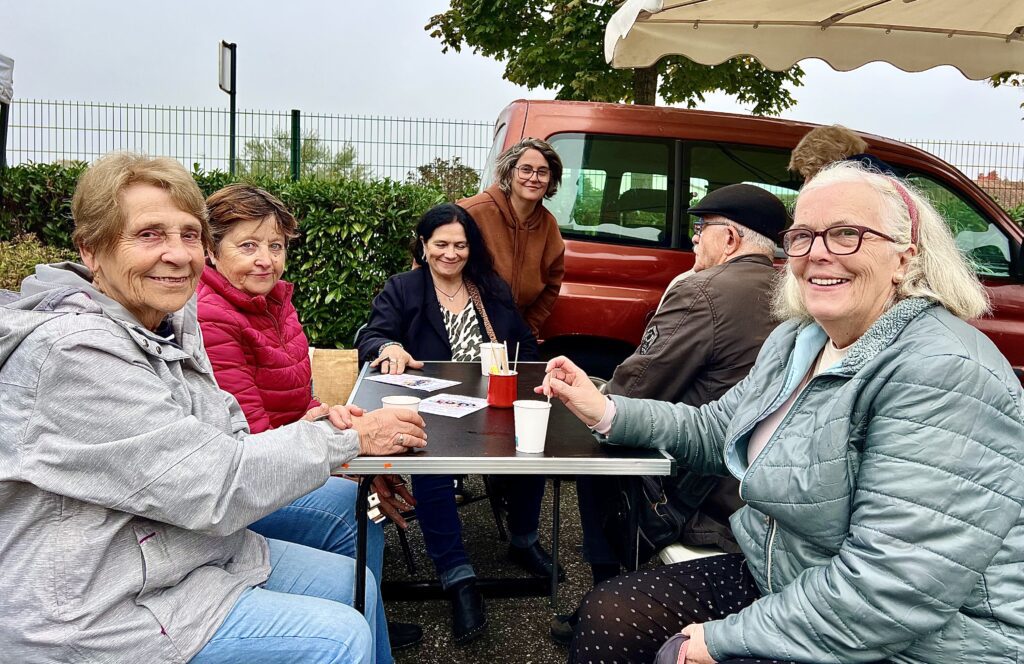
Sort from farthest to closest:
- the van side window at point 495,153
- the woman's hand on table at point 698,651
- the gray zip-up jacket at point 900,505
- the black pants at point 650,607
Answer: the van side window at point 495,153 < the black pants at point 650,607 < the woman's hand on table at point 698,651 < the gray zip-up jacket at point 900,505

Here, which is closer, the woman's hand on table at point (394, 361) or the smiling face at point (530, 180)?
the woman's hand on table at point (394, 361)

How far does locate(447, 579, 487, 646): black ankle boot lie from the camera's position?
120 inches

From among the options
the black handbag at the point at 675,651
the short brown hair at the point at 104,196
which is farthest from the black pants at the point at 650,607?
the short brown hair at the point at 104,196

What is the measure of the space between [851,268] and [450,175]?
758cm

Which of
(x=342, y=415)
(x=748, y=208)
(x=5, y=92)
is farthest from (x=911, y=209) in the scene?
(x=5, y=92)

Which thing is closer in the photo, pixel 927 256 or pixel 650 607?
pixel 927 256

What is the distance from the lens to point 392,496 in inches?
108

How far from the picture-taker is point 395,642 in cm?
301

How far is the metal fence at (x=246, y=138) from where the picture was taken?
8625mm

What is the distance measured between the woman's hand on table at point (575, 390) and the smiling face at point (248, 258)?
1.15 m

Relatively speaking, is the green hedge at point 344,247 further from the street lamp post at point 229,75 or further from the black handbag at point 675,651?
the black handbag at point 675,651

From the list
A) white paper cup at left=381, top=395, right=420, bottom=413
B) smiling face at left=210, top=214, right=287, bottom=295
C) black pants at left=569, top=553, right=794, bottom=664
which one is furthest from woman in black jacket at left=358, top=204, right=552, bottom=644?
black pants at left=569, top=553, right=794, bottom=664

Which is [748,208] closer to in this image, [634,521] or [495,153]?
[634,521]

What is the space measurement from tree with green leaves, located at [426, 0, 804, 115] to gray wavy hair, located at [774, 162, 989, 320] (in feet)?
22.4
